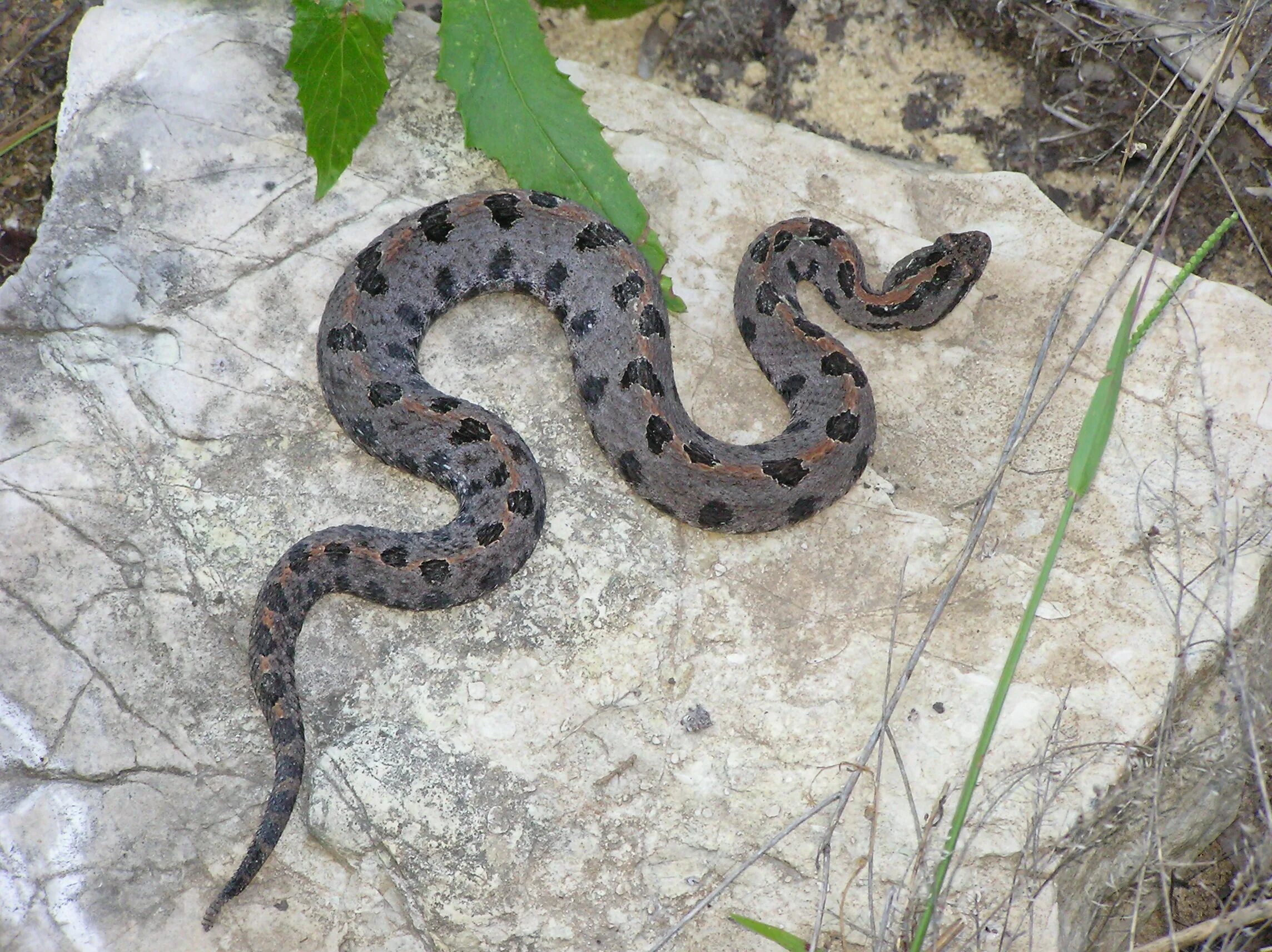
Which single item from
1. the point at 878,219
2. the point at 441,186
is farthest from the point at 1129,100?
the point at 441,186

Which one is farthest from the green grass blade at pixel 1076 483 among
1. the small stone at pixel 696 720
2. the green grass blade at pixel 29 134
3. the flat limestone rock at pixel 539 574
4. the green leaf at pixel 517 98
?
the green grass blade at pixel 29 134

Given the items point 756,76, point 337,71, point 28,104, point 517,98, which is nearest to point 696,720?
point 517,98

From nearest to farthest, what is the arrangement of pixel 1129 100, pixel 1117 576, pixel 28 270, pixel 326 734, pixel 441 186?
pixel 326 734 → pixel 1117 576 → pixel 28 270 → pixel 441 186 → pixel 1129 100

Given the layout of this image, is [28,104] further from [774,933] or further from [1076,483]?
[1076,483]

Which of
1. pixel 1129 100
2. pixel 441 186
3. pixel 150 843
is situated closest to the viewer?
pixel 150 843

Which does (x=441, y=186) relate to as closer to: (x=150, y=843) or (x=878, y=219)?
(x=878, y=219)

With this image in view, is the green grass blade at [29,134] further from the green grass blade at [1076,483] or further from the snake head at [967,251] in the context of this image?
the green grass blade at [1076,483]

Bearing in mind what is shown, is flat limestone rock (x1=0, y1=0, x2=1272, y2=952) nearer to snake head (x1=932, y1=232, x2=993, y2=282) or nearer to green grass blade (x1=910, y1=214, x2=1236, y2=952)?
snake head (x1=932, y1=232, x2=993, y2=282)
